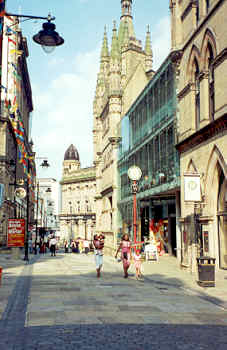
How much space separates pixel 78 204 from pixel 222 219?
307 ft

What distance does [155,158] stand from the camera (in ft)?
90.2

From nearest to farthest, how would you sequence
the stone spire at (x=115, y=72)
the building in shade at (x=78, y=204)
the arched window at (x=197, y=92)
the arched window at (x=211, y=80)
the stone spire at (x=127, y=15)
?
the arched window at (x=211, y=80) → the arched window at (x=197, y=92) → the stone spire at (x=115, y=72) → the stone spire at (x=127, y=15) → the building in shade at (x=78, y=204)

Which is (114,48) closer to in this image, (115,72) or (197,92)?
(115,72)

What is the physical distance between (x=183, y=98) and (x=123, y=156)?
65.3 ft

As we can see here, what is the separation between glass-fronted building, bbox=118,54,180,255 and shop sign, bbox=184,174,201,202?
5188 mm

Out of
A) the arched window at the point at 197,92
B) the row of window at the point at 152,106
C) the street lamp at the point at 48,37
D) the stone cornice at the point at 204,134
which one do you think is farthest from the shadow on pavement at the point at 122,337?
the row of window at the point at 152,106

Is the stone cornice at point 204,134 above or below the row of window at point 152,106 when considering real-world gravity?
below

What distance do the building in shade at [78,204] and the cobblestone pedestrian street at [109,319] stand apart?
9048 cm

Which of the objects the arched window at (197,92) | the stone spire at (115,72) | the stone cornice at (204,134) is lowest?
the stone cornice at (204,134)

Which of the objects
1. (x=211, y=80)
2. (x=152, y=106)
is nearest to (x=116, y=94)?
(x=152, y=106)

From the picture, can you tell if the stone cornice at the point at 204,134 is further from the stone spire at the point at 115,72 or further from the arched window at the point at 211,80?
the stone spire at the point at 115,72

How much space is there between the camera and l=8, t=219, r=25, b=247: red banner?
25562mm

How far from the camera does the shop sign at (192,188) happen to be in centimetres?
1647

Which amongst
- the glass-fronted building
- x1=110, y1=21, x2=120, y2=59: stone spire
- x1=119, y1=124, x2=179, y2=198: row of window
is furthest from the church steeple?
x1=119, y1=124, x2=179, y2=198: row of window
